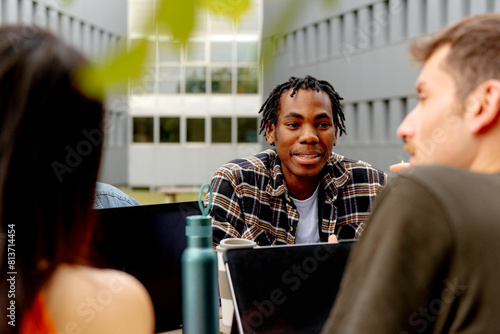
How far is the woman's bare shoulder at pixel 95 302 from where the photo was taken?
91 cm

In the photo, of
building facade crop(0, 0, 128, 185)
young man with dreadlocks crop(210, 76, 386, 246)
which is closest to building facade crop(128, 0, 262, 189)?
young man with dreadlocks crop(210, 76, 386, 246)

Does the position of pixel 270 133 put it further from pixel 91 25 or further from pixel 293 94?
pixel 91 25

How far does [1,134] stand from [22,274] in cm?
24

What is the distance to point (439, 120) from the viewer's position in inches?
37.4

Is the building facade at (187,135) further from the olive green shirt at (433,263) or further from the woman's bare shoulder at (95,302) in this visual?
the olive green shirt at (433,263)

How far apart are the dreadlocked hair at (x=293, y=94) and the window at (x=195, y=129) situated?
20588mm

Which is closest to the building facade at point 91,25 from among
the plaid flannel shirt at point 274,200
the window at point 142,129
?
the plaid flannel shirt at point 274,200

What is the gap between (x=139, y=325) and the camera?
967 mm

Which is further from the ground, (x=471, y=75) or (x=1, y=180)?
(x=471, y=75)

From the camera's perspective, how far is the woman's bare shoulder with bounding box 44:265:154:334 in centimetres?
91

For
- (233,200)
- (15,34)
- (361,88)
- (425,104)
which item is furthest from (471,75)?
(361,88)

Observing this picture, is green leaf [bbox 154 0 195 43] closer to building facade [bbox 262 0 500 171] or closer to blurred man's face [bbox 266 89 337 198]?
blurred man's face [bbox 266 89 337 198]

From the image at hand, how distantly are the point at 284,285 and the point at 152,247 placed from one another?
385mm

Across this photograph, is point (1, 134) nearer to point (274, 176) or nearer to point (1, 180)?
point (1, 180)
